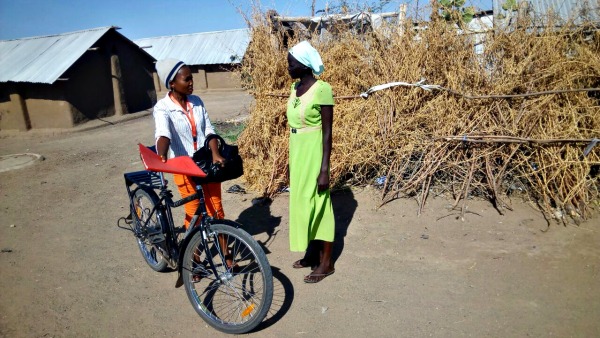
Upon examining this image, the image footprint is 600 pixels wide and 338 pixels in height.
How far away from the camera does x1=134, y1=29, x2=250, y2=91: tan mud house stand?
2414 centimetres

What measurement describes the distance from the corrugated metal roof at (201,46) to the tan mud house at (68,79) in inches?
373

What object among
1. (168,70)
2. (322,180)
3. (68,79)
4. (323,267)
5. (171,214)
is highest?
(168,70)

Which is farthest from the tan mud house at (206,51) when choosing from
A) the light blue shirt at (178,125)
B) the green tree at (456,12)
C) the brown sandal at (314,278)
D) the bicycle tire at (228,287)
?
the bicycle tire at (228,287)

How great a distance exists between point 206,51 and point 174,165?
80.6 feet

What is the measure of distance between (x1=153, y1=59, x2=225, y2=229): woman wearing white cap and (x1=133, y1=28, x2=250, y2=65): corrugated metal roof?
21479mm

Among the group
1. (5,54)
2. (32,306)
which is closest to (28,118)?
(5,54)

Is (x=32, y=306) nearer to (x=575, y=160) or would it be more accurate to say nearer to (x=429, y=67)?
(x=429, y=67)

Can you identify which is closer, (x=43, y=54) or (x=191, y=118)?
(x=191, y=118)

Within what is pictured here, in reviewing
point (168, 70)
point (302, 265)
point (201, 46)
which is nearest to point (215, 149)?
point (168, 70)

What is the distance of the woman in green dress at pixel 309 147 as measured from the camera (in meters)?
2.81

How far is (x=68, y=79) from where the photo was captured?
11.7 metres

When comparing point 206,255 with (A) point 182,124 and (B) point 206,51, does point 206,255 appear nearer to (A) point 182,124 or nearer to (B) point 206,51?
(A) point 182,124

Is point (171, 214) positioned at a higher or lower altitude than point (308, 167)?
lower

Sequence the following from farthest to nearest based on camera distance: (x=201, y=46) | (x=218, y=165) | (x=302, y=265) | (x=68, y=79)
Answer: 1. (x=201, y=46)
2. (x=68, y=79)
3. (x=302, y=265)
4. (x=218, y=165)
